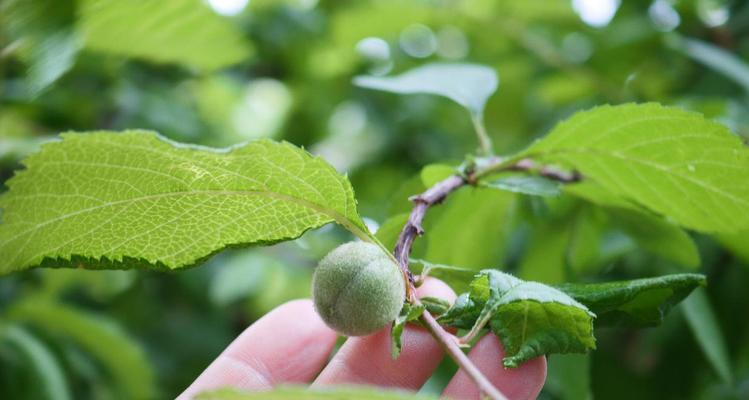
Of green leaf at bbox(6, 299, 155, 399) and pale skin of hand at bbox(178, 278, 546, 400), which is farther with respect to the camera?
green leaf at bbox(6, 299, 155, 399)

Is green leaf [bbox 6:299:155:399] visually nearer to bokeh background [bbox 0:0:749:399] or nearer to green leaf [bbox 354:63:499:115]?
bokeh background [bbox 0:0:749:399]

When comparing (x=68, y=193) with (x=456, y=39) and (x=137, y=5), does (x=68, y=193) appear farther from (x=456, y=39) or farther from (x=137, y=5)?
(x=456, y=39)

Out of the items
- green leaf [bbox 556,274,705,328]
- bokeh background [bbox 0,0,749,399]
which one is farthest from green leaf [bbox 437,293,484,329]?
bokeh background [bbox 0,0,749,399]

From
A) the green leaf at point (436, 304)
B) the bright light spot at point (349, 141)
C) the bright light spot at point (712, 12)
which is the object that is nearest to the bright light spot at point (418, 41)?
the bright light spot at point (349, 141)

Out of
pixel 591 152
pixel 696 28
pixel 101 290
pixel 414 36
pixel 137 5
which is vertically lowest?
pixel 101 290

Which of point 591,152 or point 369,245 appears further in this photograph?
point 591,152

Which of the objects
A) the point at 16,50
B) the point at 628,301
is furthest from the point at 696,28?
the point at 16,50

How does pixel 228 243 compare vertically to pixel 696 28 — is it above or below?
above

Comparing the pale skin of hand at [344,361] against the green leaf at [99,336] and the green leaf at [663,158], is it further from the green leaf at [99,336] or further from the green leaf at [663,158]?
the green leaf at [99,336]
